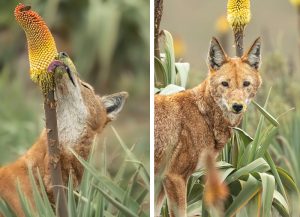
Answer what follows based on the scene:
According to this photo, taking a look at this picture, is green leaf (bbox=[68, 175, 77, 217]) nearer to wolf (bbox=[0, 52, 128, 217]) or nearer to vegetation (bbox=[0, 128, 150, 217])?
vegetation (bbox=[0, 128, 150, 217])

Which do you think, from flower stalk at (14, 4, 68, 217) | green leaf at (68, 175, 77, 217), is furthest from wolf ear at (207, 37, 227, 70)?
green leaf at (68, 175, 77, 217)

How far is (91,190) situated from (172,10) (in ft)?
2.65

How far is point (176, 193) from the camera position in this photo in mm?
2904

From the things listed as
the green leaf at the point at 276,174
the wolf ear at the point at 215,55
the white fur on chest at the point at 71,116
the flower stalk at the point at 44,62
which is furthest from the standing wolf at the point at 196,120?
the flower stalk at the point at 44,62

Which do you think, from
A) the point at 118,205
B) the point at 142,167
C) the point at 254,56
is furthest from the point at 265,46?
the point at 118,205

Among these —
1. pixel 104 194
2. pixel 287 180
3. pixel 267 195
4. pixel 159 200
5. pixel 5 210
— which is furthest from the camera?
pixel 287 180

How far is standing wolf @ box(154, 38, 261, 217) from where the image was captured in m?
2.89

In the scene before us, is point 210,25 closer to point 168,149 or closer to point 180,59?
point 180,59

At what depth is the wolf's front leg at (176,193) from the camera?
9.51 ft

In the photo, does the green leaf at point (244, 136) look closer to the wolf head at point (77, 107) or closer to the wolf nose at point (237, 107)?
the wolf nose at point (237, 107)

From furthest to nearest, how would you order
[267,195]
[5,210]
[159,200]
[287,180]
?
[287,180] → [159,200] → [267,195] → [5,210]

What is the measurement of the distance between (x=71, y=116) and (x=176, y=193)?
1.75 ft

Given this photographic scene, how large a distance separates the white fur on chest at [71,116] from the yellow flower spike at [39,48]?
94 millimetres

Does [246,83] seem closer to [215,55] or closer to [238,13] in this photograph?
[215,55]
